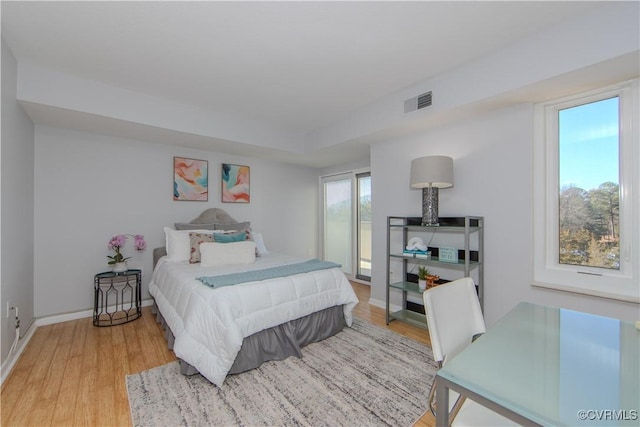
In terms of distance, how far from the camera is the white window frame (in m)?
2.00

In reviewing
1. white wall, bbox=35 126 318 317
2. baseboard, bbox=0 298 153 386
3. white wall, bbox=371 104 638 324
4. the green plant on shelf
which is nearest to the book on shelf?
the green plant on shelf

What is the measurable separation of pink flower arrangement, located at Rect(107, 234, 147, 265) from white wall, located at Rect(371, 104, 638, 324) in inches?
134

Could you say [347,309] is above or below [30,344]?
above

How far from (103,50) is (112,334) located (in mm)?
2617

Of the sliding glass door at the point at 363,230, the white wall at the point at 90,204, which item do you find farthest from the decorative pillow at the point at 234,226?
the sliding glass door at the point at 363,230

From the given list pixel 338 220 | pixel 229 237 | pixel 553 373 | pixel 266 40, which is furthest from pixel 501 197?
pixel 338 220

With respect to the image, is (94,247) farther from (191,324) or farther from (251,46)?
(251,46)

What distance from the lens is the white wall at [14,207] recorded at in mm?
2051

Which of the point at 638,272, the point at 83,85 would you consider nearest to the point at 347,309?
the point at 638,272

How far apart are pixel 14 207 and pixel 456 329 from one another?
3.39 meters

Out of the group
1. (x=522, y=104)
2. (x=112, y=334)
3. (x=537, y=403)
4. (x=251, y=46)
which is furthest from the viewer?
(x=112, y=334)

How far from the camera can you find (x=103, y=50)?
7.16 feet

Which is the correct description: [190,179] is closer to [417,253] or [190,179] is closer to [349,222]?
[349,222]

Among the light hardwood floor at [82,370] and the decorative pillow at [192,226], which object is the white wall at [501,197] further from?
the decorative pillow at [192,226]
